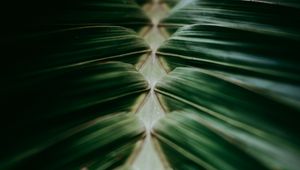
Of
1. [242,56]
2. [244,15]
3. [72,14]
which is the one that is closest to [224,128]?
[242,56]

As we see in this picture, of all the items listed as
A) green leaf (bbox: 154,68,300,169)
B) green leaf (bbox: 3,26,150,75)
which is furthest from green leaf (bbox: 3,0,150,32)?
green leaf (bbox: 154,68,300,169)

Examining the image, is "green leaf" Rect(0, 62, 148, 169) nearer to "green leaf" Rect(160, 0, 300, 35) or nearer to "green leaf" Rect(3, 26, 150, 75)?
"green leaf" Rect(3, 26, 150, 75)

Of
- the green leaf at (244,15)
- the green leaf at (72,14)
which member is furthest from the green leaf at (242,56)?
the green leaf at (72,14)

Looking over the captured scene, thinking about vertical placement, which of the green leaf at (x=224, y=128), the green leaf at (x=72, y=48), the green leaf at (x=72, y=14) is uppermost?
the green leaf at (x=72, y=14)

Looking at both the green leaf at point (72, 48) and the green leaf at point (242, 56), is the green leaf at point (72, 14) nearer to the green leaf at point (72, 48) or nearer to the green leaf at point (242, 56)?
the green leaf at point (72, 48)

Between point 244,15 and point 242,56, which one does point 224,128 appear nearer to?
point 242,56

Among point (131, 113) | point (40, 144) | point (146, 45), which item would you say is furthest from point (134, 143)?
point (146, 45)
